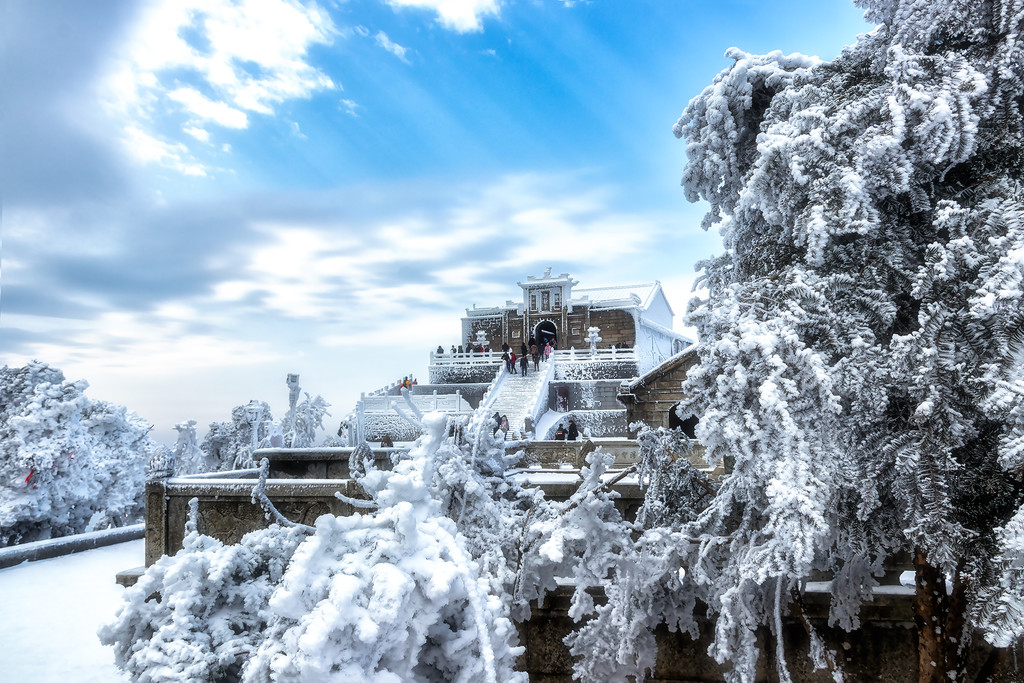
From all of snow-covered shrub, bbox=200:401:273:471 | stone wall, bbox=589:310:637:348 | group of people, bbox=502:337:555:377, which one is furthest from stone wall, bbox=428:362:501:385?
snow-covered shrub, bbox=200:401:273:471

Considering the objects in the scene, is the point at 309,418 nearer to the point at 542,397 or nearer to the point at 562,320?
the point at 542,397

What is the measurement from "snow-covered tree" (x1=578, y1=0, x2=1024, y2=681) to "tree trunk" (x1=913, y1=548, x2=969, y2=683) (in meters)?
0.01

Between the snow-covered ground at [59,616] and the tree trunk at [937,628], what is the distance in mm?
5668

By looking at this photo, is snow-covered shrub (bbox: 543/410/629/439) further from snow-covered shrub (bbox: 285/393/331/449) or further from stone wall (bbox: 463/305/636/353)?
snow-covered shrub (bbox: 285/393/331/449)

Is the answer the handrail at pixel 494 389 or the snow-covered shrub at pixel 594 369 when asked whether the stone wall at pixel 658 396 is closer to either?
the handrail at pixel 494 389

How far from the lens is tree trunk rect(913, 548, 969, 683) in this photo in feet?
13.3

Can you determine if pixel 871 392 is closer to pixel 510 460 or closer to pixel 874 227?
pixel 874 227

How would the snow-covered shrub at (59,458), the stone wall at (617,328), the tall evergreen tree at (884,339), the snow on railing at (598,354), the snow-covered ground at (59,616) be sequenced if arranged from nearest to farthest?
1. the tall evergreen tree at (884,339)
2. the snow-covered ground at (59,616)
3. the snow-covered shrub at (59,458)
4. the snow on railing at (598,354)
5. the stone wall at (617,328)

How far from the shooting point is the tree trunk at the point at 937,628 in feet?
13.3

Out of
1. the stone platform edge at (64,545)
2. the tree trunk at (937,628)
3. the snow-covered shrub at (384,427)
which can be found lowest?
the stone platform edge at (64,545)

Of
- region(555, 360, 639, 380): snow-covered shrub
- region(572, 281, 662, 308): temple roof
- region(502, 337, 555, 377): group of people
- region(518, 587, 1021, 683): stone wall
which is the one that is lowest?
region(518, 587, 1021, 683): stone wall

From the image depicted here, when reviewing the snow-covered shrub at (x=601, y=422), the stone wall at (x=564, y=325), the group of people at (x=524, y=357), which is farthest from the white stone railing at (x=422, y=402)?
the stone wall at (x=564, y=325)

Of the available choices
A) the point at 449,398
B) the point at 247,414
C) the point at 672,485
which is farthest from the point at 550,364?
the point at 672,485

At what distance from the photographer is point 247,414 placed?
19.9 m
